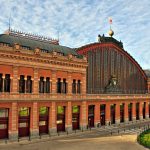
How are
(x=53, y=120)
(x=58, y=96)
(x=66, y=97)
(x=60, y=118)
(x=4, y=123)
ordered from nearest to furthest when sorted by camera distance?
1. (x=4, y=123)
2. (x=53, y=120)
3. (x=58, y=96)
4. (x=60, y=118)
5. (x=66, y=97)

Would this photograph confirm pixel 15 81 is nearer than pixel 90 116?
Yes

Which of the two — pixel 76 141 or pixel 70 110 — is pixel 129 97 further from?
pixel 76 141

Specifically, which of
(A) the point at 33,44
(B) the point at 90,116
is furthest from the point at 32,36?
(B) the point at 90,116

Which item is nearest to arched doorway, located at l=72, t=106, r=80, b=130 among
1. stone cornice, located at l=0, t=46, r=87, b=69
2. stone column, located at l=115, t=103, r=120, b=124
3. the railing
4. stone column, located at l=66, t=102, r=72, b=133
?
stone column, located at l=66, t=102, r=72, b=133

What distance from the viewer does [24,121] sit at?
45125mm

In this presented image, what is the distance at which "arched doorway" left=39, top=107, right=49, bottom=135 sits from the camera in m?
47.7

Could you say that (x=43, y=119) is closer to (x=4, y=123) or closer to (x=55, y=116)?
(x=55, y=116)

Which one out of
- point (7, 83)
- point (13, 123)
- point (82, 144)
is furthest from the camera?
point (7, 83)

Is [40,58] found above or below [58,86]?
above

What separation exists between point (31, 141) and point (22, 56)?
1402 cm

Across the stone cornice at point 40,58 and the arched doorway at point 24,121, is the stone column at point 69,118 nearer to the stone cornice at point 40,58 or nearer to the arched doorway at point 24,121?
the stone cornice at point 40,58

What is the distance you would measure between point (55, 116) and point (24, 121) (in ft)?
22.0

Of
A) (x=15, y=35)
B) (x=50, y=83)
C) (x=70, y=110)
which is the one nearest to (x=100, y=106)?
(x=70, y=110)

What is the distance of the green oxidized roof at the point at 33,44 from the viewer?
156ft
